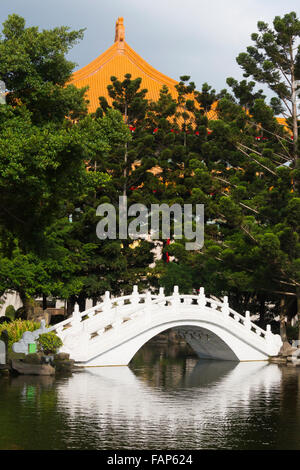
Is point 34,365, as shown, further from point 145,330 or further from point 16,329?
point 145,330

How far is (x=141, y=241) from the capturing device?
1537 inches

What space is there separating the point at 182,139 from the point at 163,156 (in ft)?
10.4

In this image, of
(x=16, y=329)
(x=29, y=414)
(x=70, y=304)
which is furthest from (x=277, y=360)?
(x=29, y=414)

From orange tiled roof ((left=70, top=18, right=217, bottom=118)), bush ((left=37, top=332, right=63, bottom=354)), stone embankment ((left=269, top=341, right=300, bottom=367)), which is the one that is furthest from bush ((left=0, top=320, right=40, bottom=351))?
orange tiled roof ((left=70, top=18, right=217, bottom=118))

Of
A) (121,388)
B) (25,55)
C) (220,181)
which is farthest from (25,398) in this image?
(220,181)

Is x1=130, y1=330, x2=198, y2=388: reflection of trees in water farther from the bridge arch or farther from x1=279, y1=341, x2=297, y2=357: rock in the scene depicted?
x1=279, y1=341, x2=297, y2=357: rock

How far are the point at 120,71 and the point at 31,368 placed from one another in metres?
36.1

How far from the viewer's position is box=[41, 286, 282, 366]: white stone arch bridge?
23000mm

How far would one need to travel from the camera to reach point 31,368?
2072 centimetres

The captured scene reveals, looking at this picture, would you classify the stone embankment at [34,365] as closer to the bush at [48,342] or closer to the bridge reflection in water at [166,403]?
the bush at [48,342]

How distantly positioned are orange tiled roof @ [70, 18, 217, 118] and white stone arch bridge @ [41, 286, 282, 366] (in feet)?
92.5

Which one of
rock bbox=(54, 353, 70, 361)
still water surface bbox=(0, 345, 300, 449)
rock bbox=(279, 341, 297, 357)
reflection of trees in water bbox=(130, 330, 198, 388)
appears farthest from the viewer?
rock bbox=(279, 341, 297, 357)

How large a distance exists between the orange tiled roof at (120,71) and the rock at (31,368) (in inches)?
1346

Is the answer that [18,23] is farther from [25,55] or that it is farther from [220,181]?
[220,181]
